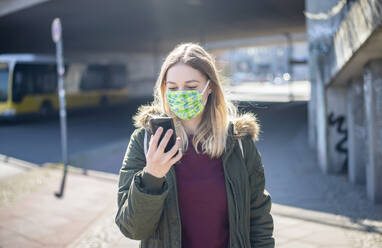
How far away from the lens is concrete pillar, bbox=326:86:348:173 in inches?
302

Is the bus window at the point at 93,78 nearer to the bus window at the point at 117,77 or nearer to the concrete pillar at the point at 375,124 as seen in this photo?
the bus window at the point at 117,77

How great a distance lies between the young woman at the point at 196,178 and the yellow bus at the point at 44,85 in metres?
17.8

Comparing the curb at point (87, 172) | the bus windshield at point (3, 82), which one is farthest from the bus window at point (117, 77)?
the curb at point (87, 172)

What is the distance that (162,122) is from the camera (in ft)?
5.85

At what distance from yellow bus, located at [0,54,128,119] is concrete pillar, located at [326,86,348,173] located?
15.0 m

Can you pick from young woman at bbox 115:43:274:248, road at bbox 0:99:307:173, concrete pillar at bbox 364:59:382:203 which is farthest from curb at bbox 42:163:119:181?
young woman at bbox 115:43:274:248

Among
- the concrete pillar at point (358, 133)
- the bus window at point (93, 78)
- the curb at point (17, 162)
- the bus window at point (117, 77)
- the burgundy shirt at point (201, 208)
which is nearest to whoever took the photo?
the burgundy shirt at point (201, 208)

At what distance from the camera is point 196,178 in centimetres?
200

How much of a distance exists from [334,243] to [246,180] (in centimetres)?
290

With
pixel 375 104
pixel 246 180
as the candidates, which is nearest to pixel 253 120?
pixel 246 180

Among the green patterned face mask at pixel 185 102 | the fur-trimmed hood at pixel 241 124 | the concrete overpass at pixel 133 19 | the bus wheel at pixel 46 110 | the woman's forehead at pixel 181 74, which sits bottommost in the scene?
the fur-trimmed hood at pixel 241 124

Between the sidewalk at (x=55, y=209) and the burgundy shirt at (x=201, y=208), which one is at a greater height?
the burgundy shirt at (x=201, y=208)

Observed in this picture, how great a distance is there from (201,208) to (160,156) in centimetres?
42

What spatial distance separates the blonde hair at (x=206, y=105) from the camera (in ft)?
6.77
